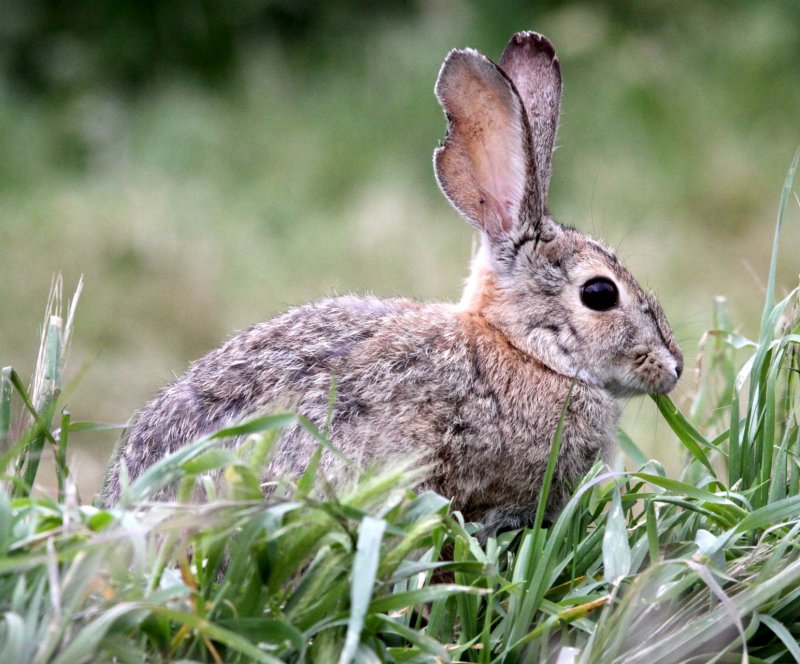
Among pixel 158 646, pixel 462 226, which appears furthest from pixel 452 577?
pixel 462 226

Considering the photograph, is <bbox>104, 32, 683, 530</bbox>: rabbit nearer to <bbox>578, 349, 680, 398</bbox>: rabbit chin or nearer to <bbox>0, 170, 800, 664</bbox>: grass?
<bbox>578, 349, 680, 398</bbox>: rabbit chin

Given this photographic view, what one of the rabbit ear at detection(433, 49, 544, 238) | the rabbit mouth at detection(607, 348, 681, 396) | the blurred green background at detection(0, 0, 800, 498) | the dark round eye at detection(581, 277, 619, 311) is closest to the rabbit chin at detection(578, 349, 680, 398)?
the rabbit mouth at detection(607, 348, 681, 396)

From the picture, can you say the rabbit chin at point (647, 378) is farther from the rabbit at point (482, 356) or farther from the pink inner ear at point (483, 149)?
the pink inner ear at point (483, 149)

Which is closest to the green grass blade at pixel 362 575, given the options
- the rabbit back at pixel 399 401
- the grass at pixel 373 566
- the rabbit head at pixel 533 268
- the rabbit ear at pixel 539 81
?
the grass at pixel 373 566

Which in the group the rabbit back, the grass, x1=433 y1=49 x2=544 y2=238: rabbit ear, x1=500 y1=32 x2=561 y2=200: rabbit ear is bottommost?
the grass

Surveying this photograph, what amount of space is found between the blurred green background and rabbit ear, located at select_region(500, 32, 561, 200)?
156cm

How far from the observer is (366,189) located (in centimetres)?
761

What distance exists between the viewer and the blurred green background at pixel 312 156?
6562 millimetres

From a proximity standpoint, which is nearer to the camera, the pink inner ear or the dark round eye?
the pink inner ear

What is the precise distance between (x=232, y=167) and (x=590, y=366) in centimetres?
436

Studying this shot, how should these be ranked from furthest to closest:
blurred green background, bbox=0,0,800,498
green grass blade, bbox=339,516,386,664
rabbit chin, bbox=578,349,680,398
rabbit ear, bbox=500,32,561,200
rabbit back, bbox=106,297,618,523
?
blurred green background, bbox=0,0,800,498 < rabbit ear, bbox=500,32,561,200 < rabbit chin, bbox=578,349,680,398 < rabbit back, bbox=106,297,618,523 < green grass blade, bbox=339,516,386,664

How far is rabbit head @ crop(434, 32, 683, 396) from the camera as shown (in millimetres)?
3947

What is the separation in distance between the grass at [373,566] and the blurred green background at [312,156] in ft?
7.68

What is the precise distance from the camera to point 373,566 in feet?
8.02
